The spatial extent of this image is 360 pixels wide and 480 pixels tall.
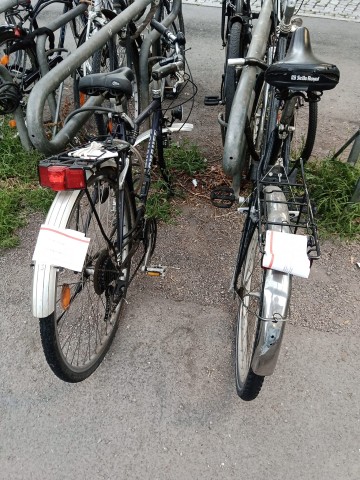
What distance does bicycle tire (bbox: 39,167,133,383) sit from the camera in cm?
195

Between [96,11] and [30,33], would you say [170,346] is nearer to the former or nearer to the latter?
[96,11]

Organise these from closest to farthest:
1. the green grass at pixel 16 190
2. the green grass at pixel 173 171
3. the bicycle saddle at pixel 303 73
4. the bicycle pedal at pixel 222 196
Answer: the bicycle saddle at pixel 303 73
the bicycle pedal at pixel 222 196
the green grass at pixel 16 190
the green grass at pixel 173 171

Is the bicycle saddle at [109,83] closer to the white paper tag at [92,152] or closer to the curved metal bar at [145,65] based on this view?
the white paper tag at [92,152]

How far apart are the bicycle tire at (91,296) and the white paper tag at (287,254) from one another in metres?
0.85

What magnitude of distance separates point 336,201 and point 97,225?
6.59 feet

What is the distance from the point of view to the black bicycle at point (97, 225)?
173 centimetres

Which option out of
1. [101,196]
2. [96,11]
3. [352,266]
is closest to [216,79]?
[96,11]

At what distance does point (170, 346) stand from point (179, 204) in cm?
141

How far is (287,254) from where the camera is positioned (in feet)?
5.08

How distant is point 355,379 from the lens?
2.36m

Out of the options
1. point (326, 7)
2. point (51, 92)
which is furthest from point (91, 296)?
point (326, 7)

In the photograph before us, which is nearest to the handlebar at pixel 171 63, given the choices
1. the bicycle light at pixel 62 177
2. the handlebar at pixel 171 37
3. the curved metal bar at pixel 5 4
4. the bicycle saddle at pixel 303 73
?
the handlebar at pixel 171 37

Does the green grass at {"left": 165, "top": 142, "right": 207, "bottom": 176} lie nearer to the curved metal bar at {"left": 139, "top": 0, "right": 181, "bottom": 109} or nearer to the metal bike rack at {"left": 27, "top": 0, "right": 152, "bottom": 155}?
the curved metal bar at {"left": 139, "top": 0, "right": 181, "bottom": 109}

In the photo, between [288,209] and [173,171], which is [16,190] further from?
[288,209]
